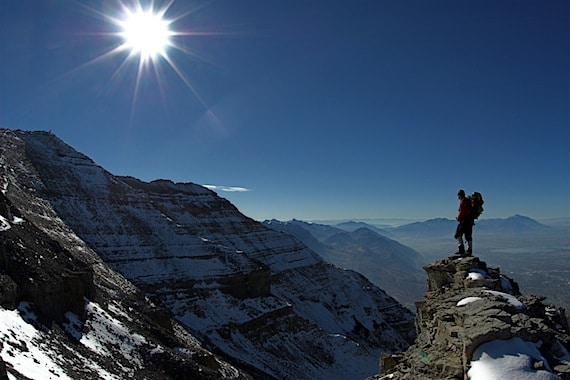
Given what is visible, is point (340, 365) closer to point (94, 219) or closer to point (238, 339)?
point (238, 339)

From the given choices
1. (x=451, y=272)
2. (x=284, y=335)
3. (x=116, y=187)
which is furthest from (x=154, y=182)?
(x=451, y=272)

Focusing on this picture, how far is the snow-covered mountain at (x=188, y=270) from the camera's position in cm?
5150

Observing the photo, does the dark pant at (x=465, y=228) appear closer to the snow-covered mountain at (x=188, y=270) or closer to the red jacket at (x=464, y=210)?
the red jacket at (x=464, y=210)

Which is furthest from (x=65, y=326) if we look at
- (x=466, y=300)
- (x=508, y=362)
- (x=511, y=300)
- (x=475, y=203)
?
(x=508, y=362)

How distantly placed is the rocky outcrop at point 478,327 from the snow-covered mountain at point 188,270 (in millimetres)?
29953

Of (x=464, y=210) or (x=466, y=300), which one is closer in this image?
(x=466, y=300)

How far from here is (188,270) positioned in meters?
59.7

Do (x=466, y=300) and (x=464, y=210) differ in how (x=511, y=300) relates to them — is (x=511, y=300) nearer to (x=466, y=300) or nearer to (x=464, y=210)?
(x=466, y=300)

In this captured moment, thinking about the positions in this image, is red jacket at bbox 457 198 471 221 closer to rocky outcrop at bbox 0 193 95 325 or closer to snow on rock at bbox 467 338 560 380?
snow on rock at bbox 467 338 560 380

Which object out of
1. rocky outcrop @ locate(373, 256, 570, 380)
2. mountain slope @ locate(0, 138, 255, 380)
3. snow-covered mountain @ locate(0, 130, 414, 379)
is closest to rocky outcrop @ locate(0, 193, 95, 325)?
mountain slope @ locate(0, 138, 255, 380)

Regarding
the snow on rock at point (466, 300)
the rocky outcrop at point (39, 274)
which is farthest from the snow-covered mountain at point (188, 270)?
the snow on rock at point (466, 300)

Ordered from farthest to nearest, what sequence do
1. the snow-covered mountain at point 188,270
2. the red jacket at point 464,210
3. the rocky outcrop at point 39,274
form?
the snow-covered mountain at point 188,270 → the rocky outcrop at point 39,274 → the red jacket at point 464,210

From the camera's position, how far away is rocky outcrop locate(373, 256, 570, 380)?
7766mm

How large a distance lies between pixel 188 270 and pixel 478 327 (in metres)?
55.7
